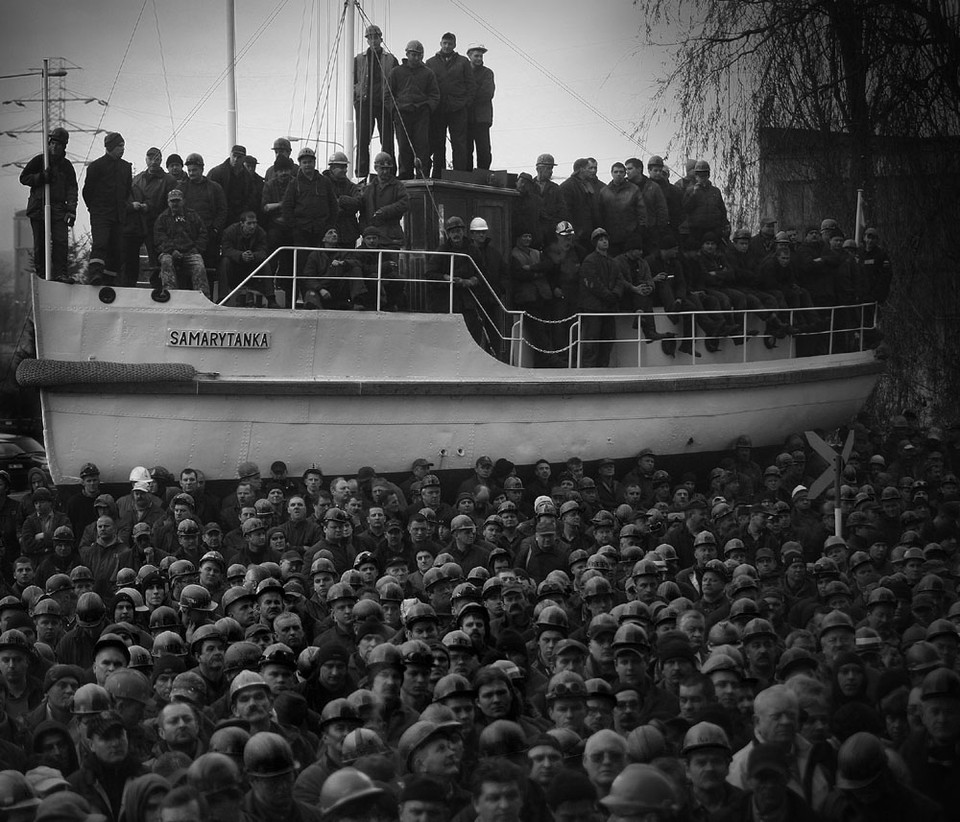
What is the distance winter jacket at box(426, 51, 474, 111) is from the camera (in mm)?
18094

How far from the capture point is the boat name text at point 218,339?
635 inches

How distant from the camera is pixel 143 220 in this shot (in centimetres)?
1630

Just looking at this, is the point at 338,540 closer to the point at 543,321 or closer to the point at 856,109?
the point at 543,321

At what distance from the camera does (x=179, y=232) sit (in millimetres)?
16188

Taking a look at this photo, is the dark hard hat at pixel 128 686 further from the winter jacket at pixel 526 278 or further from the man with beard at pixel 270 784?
the winter jacket at pixel 526 278

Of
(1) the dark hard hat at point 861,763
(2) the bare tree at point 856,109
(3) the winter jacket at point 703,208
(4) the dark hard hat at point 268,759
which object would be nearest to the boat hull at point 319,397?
(3) the winter jacket at point 703,208

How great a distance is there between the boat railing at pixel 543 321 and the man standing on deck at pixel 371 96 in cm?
144

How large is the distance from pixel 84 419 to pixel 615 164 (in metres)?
6.31

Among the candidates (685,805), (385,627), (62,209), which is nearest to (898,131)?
(62,209)

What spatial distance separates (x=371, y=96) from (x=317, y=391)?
11.5 ft

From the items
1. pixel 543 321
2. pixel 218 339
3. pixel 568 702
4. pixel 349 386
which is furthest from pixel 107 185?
pixel 568 702

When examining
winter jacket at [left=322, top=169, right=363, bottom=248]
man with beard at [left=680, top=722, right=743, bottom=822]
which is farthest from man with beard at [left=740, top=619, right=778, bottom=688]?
winter jacket at [left=322, top=169, right=363, bottom=248]

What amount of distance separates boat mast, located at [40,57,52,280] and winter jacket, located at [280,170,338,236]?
2191 mm

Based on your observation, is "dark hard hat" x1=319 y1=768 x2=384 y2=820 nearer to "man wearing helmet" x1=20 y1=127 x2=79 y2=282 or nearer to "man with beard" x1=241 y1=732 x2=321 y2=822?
"man with beard" x1=241 y1=732 x2=321 y2=822
